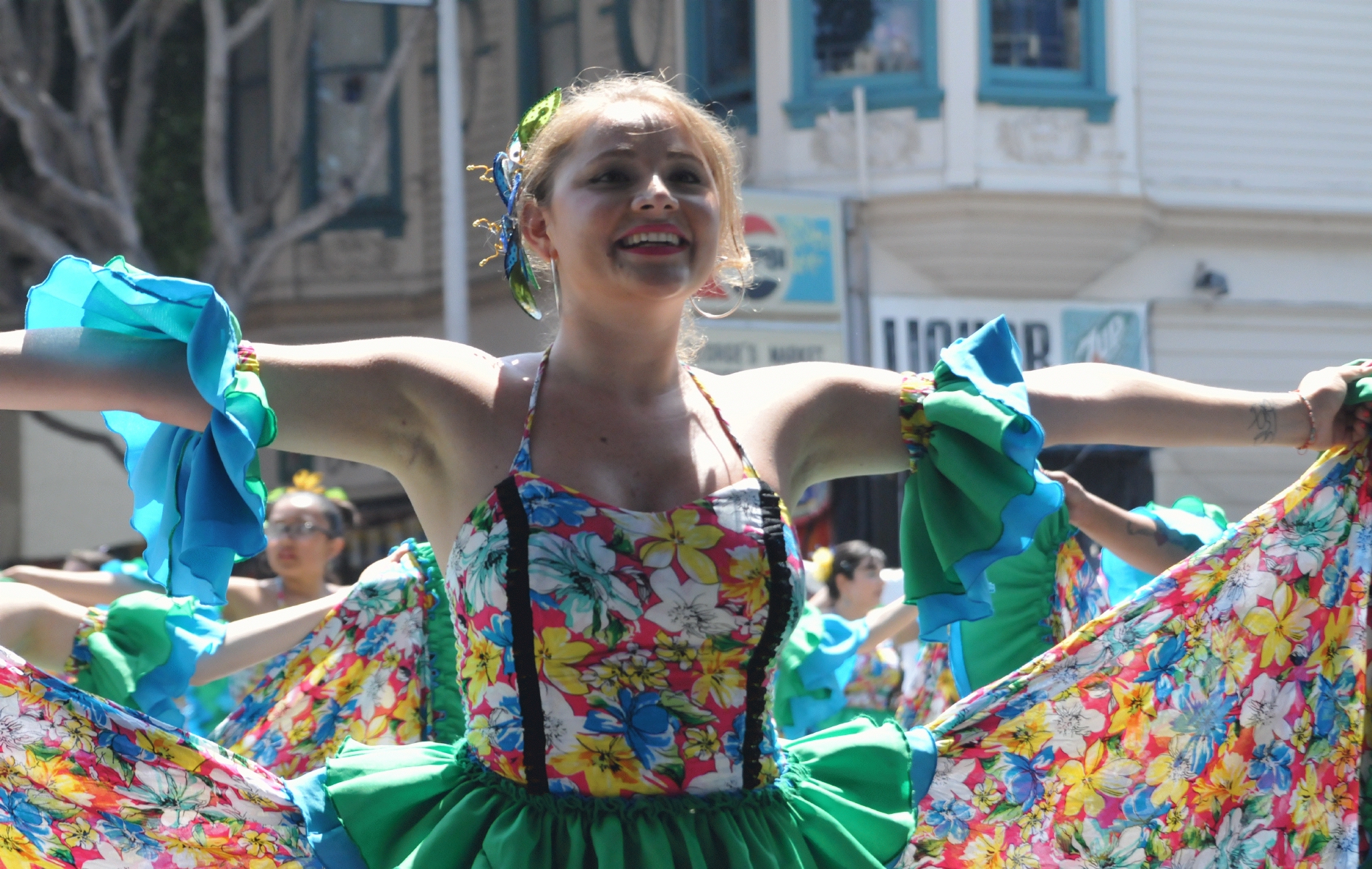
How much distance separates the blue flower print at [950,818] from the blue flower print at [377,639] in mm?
1348

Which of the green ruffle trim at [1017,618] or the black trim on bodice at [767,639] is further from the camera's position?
the green ruffle trim at [1017,618]

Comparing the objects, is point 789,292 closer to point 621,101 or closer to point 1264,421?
point 1264,421

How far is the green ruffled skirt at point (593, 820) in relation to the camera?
6.55 ft

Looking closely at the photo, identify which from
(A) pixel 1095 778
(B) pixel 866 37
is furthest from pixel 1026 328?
(A) pixel 1095 778

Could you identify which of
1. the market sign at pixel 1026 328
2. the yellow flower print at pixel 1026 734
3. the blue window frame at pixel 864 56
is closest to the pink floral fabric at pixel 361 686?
the yellow flower print at pixel 1026 734

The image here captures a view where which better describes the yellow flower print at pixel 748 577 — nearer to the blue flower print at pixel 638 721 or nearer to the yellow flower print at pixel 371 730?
the blue flower print at pixel 638 721

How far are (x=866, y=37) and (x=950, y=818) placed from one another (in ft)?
36.6

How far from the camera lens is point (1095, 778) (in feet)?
8.46

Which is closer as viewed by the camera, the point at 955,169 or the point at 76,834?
the point at 76,834

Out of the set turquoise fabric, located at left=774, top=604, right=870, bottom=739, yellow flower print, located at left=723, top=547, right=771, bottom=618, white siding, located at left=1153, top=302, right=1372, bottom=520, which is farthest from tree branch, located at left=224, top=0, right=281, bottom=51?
yellow flower print, located at left=723, top=547, right=771, bottom=618

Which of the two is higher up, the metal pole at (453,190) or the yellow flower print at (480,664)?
the metal pole at (453,190)

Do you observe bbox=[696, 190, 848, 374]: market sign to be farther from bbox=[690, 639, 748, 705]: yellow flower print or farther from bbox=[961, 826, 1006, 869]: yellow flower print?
bbox=[690, 639, 748, 705]: yellow flower print

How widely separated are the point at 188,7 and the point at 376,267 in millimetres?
2839

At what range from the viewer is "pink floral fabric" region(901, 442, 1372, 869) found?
8.24ft
